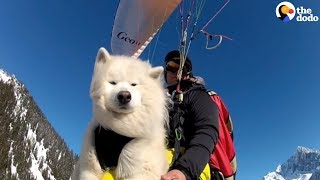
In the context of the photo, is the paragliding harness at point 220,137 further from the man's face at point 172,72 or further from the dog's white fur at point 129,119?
the man's face at point 172,72

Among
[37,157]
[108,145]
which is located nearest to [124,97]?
[108,145]

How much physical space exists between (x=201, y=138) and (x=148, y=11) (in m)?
5.54

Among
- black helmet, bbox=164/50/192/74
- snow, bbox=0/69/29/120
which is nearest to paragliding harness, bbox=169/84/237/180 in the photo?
black helmet, bbox=164/50/192/74

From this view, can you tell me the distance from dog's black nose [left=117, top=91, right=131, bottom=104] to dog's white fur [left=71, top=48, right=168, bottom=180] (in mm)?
42

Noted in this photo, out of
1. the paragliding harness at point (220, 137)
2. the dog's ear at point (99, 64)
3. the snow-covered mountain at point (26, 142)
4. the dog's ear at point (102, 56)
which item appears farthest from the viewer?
the snow-covered mountain at point (26, 142)

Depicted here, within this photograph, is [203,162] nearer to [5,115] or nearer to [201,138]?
[201,138]

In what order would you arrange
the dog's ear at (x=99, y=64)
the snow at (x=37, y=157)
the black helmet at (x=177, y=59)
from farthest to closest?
the snow at (x=37, y=157) < the black helmet at (x=177, y=59) < the dog's ear at (x=99, y=64)

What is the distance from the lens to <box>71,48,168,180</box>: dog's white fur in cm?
352

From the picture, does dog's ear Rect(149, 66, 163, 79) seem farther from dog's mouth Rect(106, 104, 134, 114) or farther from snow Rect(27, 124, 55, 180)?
snow Rect(27, 124, 55, 180)

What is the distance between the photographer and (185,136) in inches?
167

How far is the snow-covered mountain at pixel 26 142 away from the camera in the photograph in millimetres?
48438

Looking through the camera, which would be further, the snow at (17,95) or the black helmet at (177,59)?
the snow at (17,95)

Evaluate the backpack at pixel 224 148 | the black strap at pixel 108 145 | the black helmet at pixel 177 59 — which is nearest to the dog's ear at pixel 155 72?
the black strap at pixel 108 145

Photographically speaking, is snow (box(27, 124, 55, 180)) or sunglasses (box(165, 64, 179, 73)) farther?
snow (box(27, 124, 55, 180))
